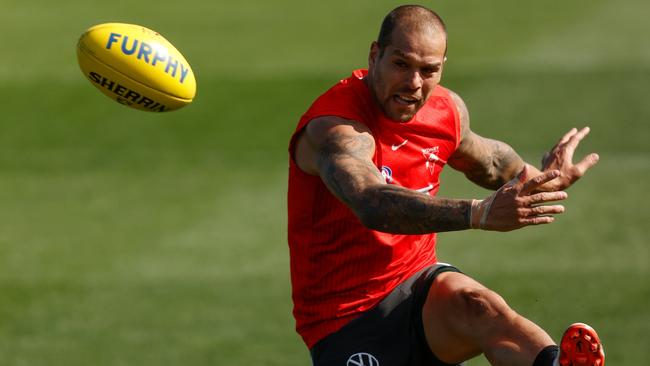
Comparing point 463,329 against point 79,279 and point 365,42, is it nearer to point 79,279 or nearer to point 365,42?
point 79,279

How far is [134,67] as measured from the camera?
804cm

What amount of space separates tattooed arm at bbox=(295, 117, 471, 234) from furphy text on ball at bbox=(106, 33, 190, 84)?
1.43 metres

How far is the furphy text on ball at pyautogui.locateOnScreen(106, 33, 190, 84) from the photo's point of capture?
8094 mm

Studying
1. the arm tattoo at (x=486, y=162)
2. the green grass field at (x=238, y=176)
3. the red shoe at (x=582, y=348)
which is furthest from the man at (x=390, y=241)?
the green grass field at (x=238, y=176)

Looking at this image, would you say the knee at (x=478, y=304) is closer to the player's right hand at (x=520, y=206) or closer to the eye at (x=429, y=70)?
the player's right hand at (x=520, y=206)

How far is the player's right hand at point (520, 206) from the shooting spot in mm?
6000

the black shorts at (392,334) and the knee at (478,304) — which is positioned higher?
the knee at (478,304)

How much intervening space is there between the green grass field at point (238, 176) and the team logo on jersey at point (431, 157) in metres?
3.78

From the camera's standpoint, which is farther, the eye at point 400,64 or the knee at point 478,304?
the eye at point 400,64

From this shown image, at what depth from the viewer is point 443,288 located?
7.14 m

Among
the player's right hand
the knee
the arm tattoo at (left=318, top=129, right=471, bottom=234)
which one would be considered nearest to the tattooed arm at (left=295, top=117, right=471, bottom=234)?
the arm tattoo at (left=318, top=129, right=471, bottom=234)

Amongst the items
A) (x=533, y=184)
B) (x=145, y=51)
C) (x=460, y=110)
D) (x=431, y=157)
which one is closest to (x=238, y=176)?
(x=145, y=51)

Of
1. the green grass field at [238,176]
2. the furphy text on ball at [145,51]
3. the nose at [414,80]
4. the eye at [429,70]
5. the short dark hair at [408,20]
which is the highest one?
the short dark hair at [408,20]

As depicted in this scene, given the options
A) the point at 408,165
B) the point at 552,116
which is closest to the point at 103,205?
the point at 552,116
